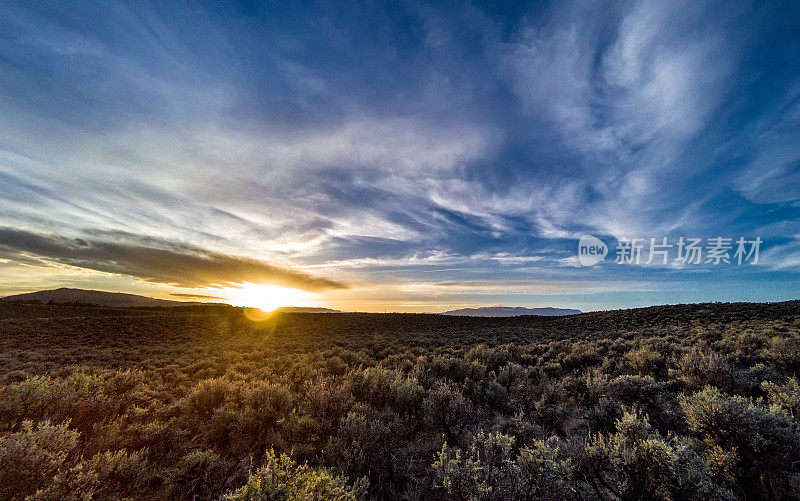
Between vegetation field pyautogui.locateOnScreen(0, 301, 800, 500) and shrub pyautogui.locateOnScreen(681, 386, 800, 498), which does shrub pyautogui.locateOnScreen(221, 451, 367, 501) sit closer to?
vegetation field pyautogui.locateOnScreen(0, 301, 800, 500)

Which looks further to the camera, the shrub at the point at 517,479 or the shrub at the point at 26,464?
the shrub at the point at 517,479

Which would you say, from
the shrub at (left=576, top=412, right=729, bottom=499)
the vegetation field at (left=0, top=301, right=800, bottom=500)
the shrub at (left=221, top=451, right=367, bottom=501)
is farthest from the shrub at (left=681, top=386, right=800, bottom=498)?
the shrub at (left=221, top=451, right=367, bottom=501)

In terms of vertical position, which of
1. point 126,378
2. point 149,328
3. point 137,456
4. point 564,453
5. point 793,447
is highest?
point 793,447

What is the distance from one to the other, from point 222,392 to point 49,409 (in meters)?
3.28

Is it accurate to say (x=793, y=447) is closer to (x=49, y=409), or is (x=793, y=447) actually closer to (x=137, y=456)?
(x=137, y=456)

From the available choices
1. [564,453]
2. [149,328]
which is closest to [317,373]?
[564,453]

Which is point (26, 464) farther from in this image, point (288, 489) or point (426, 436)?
point (426, 436)

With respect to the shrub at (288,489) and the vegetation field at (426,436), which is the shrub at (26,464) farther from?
the shrub at (288,489)

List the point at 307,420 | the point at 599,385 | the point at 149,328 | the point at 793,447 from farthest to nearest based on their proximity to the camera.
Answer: the point at 149,328 → the point at 599,385 → the point at 307,420 → the point at 793,447

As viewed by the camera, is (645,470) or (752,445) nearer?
(645,470)

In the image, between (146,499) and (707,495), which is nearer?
(707,495)

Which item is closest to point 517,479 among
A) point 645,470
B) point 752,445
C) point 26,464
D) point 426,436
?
point 645,470

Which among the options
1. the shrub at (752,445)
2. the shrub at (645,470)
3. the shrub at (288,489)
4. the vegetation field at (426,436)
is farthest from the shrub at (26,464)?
the shrub at (752,445)

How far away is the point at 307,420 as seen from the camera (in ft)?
19.8
